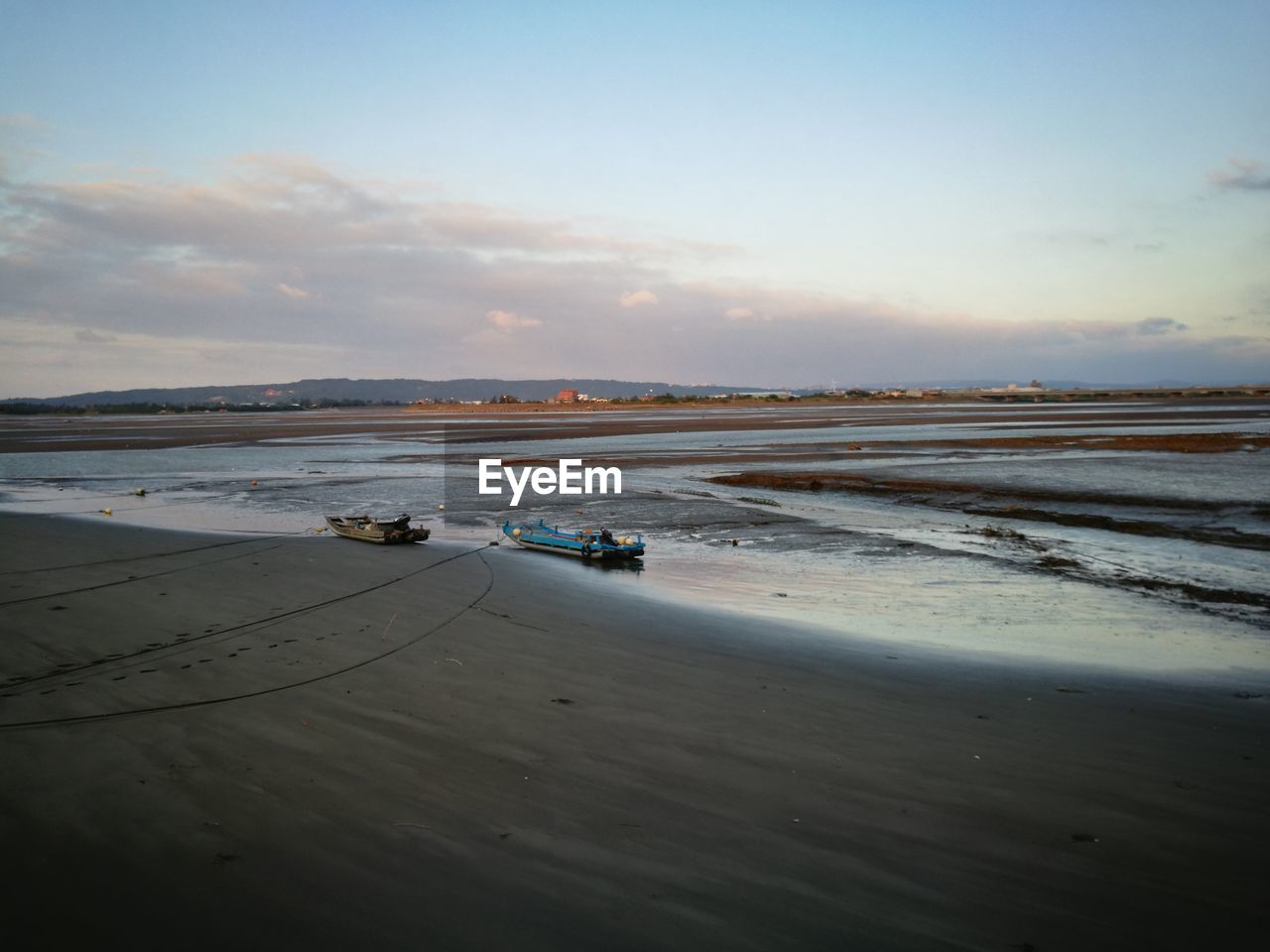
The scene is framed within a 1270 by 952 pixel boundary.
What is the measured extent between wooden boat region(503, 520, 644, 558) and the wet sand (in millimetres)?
6281

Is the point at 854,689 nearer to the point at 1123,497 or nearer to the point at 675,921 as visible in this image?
the point at 675,921

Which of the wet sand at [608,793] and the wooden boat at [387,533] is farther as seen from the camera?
the wooden boat at [387,533]

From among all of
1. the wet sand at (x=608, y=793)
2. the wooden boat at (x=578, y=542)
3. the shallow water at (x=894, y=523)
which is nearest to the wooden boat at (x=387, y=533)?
the shallow water at (x=894, y=523)

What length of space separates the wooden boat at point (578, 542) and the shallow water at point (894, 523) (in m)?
0.50

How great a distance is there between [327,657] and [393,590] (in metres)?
4.62

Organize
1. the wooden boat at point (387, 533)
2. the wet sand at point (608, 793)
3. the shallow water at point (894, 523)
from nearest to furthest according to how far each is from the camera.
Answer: the wet sand at point (608, 793)
the shallow water at point (894, 523)
the wooden boat at point (387, 533)

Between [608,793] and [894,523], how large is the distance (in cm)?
1889

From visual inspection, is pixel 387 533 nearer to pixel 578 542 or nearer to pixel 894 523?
pixel 578 542

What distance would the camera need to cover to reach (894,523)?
23.7 meters

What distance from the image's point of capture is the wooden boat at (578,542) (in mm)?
18281

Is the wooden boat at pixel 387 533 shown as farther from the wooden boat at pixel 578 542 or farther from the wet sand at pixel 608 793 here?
the wet sand at pixel 608 793

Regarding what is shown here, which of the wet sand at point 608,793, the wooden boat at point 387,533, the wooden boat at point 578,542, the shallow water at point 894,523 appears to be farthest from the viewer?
the wooden boat at point 387,533

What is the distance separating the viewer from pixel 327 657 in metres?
10.5

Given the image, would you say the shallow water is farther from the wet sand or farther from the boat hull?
the wet sand
